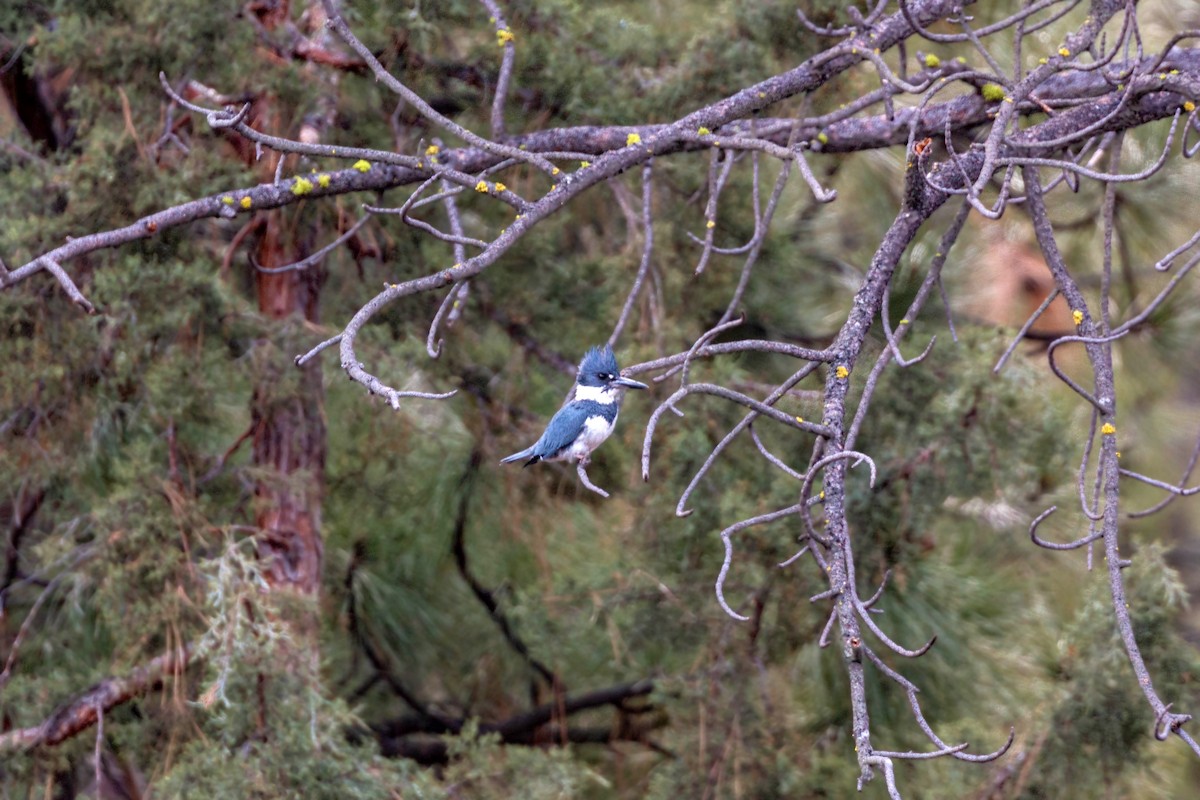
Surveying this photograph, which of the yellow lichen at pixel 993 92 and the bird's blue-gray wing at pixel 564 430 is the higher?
the yellow lichen at pixel 993 92

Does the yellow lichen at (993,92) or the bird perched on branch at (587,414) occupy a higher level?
the yellow lichen at (993,92)

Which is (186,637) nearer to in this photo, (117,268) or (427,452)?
(117,268)

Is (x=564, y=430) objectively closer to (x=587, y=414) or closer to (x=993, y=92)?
(x=587, y=414)

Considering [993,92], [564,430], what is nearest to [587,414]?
[564,430]

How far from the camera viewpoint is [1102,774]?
388 centimetres

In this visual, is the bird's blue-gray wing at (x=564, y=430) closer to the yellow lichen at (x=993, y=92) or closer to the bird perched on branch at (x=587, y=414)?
the bird perched on branch at (x=587, y=414)

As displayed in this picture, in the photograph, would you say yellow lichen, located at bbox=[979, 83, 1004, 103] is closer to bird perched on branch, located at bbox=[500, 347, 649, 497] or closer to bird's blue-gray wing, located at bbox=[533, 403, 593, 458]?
bird perched on branch, located at bbox=[500, 347, 649, 497]

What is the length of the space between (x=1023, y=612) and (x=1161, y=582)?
52.2 inches

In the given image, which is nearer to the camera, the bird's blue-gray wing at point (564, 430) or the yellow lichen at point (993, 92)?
the yellow lichen at point (993, 92)

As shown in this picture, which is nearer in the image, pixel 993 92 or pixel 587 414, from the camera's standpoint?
pixel 993 92

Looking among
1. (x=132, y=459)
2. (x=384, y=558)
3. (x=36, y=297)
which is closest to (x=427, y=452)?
(x=384, y=558)

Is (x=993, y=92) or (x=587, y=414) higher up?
(x=993, y=92)

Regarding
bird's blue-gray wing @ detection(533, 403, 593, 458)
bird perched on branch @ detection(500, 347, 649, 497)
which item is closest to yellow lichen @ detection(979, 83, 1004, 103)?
bird perched on branch @ detection(500, 347, 649, 497)

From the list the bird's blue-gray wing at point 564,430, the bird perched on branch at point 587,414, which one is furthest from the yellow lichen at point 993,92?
the bird's blue-gray wing at point 564,430
